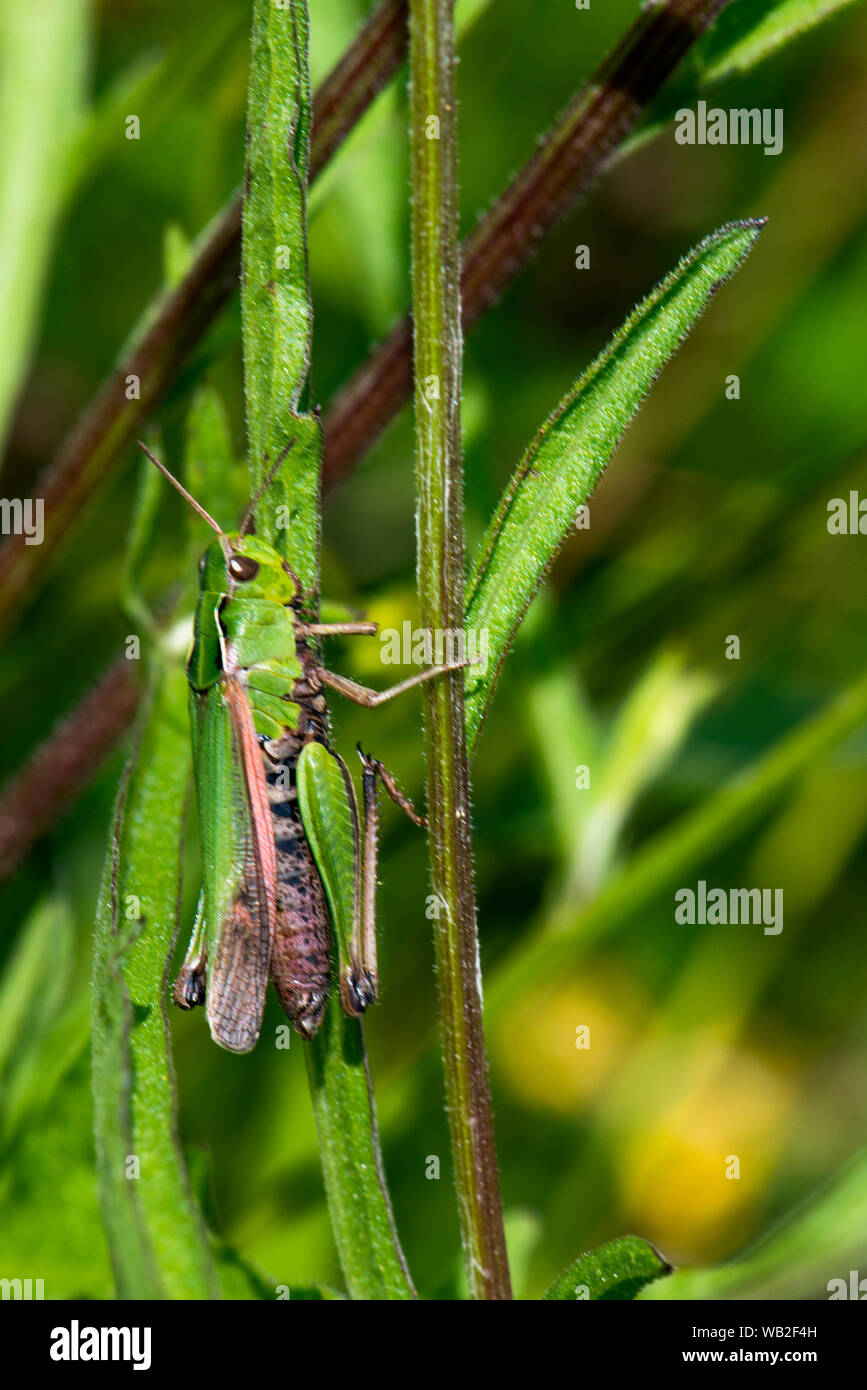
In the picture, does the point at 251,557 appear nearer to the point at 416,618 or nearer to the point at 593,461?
the point at 593,461

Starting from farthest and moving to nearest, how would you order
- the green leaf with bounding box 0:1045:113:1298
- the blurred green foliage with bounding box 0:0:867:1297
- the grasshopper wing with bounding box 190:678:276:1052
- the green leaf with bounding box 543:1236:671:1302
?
the blurred green foliage with bounding box 0:0:867:1297
the green leaf with bounding box 0:1045:113:1298
the grasshopper wing with bounding box 190:678:276:1052
the green leaf with bounding box 543:1236:671:1302

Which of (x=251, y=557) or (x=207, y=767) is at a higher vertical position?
(x=251, y=557)

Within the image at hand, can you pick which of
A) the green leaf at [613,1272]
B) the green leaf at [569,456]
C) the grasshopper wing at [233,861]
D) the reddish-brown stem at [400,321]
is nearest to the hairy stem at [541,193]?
the reddish-brown stem at [400,321]

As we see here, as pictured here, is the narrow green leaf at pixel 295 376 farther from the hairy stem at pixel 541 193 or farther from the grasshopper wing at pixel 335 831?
the hairy stem at pixel 541 193

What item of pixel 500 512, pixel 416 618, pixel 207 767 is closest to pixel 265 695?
pixel 207 767

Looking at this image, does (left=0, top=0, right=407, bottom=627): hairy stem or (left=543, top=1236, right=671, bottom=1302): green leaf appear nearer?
(left=543, top=1236, right=671, bottom=1302): green leaf

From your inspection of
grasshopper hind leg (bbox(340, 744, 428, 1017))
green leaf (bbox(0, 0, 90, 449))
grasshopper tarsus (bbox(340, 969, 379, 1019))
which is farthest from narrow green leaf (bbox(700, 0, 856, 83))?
green leaf (bbox(0, 0, 90, 449))

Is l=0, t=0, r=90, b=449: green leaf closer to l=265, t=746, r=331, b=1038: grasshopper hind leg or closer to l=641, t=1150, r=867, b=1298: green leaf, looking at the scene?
l=265, t=746, r=331, b=1038: grasshopper hind leg
